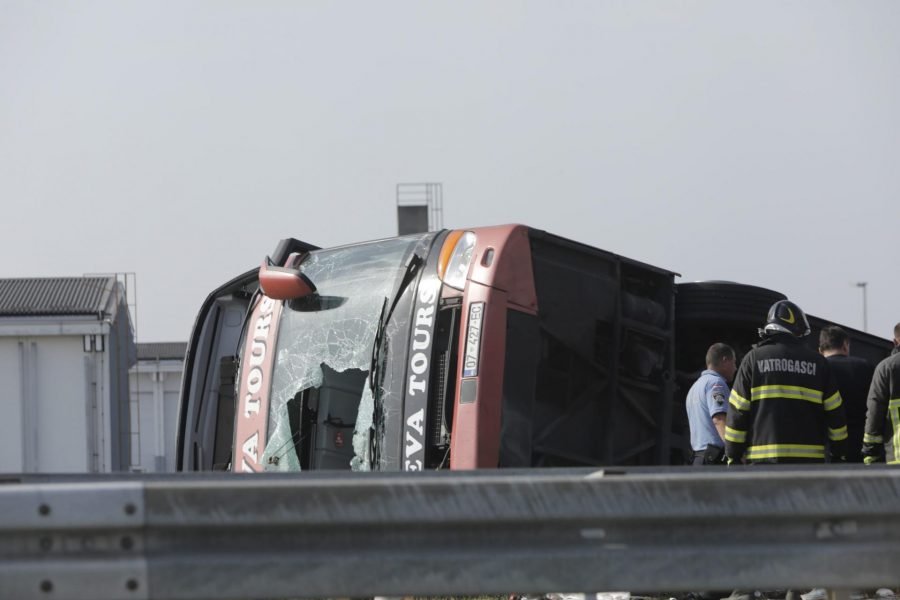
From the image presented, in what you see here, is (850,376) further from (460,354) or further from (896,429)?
(460,354)

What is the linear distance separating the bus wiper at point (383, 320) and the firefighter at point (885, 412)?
2.46m

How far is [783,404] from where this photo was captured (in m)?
6.64

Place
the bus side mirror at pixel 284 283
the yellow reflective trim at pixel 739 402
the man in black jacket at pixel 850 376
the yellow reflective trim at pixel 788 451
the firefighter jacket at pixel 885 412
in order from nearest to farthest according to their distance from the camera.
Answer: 1. the yellow reflective trim at pixel 788 451
2. the yellow reflective trim at pixel 739 402
3. the firefighter jacket at pixel 885 412
4. the bus side mirror at pixel 284 283
5. the man in black jacket at pixel 850 376

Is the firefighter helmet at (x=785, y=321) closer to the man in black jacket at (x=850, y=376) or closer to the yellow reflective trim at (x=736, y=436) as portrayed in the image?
the yellow reflective trim at (x=736, y=436)

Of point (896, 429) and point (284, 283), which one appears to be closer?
point (896, 429)

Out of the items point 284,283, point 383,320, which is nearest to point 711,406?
point 383,320

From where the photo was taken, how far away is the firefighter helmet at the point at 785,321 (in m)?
6.78

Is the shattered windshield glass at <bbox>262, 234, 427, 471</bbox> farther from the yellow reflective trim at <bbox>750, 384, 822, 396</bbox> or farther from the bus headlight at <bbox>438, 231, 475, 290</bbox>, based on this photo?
the yellow reflective trim at <bbox>750, 384, 822, 396</bbox>

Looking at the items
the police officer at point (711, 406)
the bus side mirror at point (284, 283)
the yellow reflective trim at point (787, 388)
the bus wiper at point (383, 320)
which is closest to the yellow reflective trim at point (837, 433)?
the yellow reflective trim at point (787, 388)

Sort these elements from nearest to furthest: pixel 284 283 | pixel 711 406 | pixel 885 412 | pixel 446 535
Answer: pixel 446 535, pixel 885 412, pixel 284 283, pixel 711 406

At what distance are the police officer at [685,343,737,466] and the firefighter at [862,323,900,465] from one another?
2.88 feet

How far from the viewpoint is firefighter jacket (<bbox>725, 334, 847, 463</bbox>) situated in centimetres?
664

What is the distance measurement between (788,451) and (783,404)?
9.2 inches

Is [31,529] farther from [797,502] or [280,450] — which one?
[280,450]
